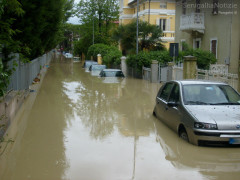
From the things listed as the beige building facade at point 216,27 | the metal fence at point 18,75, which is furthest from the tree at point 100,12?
the metal fence at point 18,75

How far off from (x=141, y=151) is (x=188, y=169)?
134cm

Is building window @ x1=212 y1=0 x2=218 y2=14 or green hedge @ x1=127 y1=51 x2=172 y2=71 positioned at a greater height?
building window @ x1=212 y1=0 x2=218 y2=14

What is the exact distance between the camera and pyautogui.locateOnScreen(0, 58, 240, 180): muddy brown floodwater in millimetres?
5832

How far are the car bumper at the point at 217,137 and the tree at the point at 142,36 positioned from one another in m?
24.5

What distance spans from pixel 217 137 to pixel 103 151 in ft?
8.07

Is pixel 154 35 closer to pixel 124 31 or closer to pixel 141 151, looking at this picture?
pixel 124 31

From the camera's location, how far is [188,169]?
608 centimetres

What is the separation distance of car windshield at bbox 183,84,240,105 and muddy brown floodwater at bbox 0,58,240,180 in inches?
43.1

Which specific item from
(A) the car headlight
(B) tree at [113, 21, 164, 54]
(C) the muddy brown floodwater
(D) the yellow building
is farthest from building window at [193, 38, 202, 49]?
(A) the car headlight

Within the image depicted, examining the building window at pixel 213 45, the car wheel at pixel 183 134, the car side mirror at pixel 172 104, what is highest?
the building window at pixel 213 45

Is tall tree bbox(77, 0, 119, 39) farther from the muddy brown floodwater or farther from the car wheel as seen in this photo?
the car wheel

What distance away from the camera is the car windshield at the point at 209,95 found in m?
8.25

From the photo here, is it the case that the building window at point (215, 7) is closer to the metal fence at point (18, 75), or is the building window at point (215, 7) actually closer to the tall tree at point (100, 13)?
the metal fence at point (18, 75)

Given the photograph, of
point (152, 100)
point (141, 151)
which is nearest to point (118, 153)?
point (141, 151)
